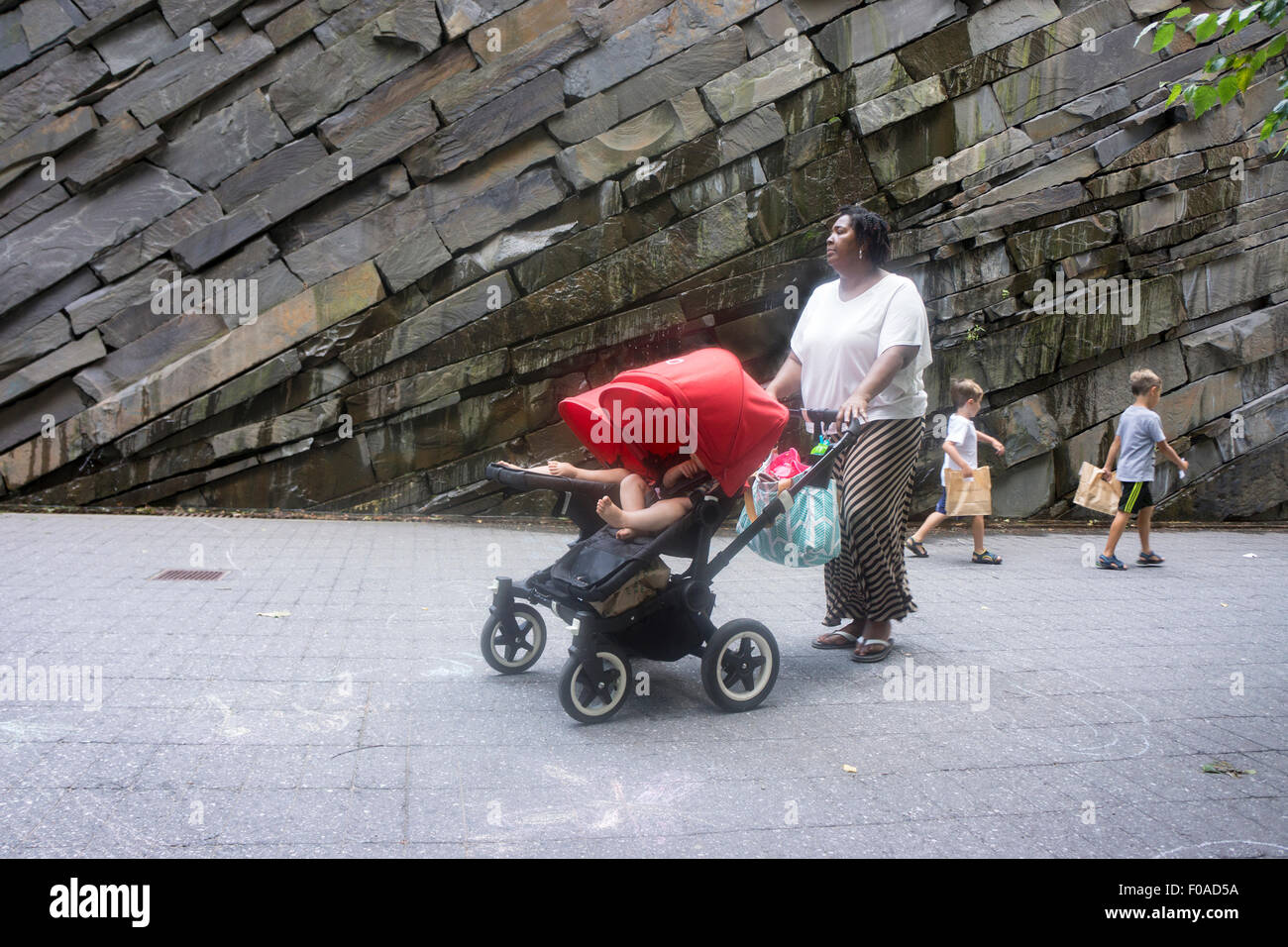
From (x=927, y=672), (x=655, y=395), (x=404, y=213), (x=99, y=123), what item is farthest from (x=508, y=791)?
(x=99, y=123)

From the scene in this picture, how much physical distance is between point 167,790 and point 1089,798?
271cm

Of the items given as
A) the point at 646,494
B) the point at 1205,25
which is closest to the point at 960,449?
the point at 1205,25

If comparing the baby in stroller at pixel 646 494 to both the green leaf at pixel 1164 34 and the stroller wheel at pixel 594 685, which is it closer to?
the stroller wheel at pixel 594 685

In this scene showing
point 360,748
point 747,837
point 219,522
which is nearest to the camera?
point 747,837

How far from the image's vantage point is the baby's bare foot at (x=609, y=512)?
356 cm

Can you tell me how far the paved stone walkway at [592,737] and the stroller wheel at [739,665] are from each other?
0.29 feet

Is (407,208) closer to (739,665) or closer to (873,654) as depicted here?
(873,654)

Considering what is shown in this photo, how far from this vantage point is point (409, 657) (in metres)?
4.47

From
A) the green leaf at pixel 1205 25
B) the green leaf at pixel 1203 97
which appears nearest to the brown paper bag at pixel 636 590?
the green leaf at pixel 1203 97

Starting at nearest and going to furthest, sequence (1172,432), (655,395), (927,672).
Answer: (655,395) < (927,672) < (1172,432)

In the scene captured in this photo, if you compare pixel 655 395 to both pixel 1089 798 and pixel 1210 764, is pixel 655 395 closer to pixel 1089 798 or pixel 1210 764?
pixel 1089 798

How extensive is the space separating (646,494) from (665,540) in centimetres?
25

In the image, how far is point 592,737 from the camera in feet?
11.6

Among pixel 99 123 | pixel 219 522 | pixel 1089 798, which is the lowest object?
pixel 1089 798
